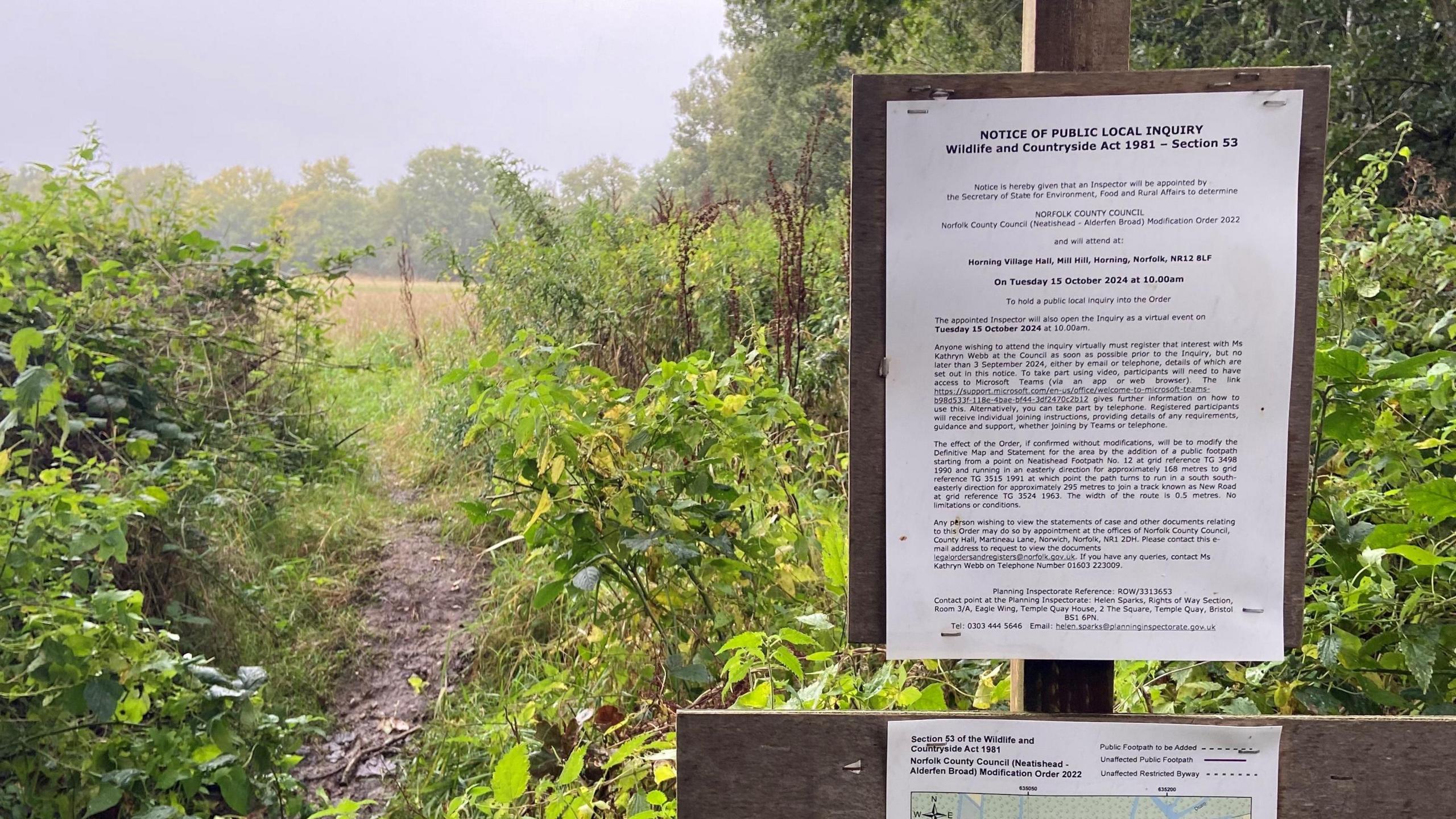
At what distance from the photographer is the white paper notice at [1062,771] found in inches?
43.4

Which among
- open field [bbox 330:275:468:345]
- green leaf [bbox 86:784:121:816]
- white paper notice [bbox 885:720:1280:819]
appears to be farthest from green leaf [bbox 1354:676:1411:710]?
open field [bbox 330:275:468:345]

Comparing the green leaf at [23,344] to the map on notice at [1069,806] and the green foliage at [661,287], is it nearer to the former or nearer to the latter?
the green foliage at [661,287]

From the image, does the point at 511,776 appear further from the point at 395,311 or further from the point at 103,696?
the point at 395,311

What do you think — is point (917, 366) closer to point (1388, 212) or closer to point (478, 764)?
point (478, 764)

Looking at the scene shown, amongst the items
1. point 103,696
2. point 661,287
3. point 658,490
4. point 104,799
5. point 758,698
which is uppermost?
point 661,287

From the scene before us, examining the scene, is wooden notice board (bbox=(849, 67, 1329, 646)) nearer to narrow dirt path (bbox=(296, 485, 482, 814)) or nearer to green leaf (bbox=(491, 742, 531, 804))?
green leaf (bbox=(491, 742, 531, 804))

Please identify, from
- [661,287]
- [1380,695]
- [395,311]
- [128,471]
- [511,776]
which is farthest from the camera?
[395,311]

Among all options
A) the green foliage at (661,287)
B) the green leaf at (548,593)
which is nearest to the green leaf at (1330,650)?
the green leaf at (548,593)

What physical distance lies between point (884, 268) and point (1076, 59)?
35cm

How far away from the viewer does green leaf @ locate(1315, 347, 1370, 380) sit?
4.66ft

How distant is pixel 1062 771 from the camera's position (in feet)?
3.67

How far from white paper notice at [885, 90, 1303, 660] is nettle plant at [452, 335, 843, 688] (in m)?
0.97

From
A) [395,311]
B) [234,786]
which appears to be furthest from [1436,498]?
[395,311]

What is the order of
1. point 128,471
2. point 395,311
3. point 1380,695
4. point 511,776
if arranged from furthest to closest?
point 395,311 → point 128,471 → point 1380,695 → point 511,776
